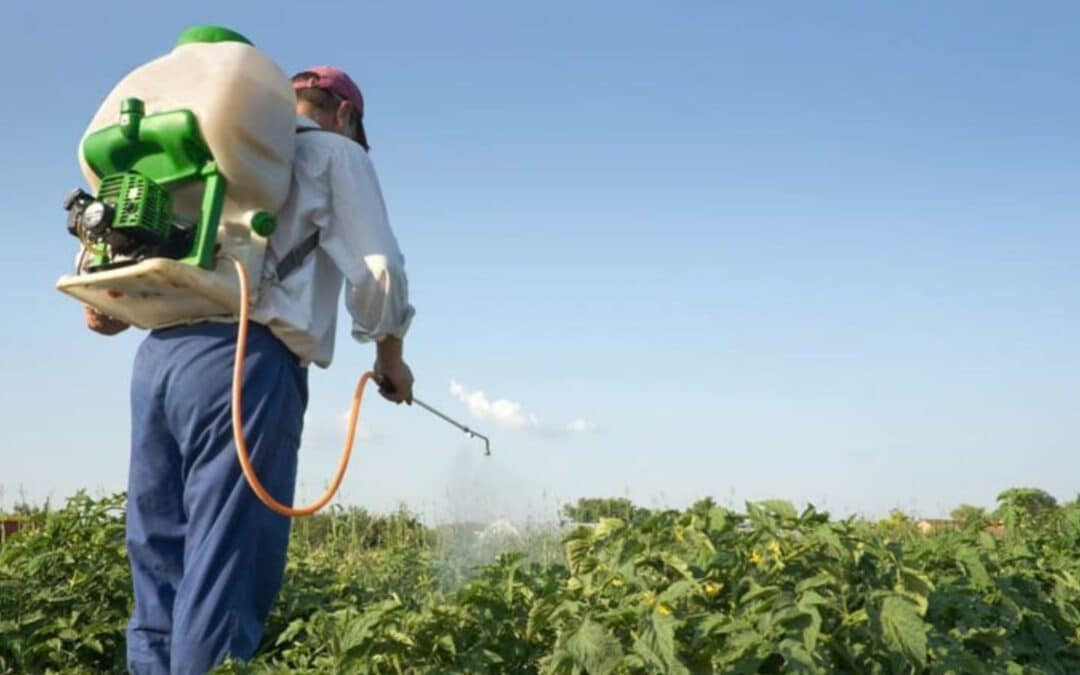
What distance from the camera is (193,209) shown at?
3.24 metres

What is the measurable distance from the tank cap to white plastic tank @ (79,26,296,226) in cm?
5

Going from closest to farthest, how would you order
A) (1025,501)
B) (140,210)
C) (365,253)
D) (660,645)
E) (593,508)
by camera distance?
1. (660,645)
2. (140,210)
3. (365,253)
4. (1025,501)
5. (593,508)

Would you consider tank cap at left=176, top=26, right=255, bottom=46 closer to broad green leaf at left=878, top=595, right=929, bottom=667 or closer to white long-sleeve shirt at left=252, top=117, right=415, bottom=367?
white long-sleeve shirt at left=252, top=117, right=415, bottom=367

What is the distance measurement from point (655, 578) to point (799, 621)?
1.11 feet

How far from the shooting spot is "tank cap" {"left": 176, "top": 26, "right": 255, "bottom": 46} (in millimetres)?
3396

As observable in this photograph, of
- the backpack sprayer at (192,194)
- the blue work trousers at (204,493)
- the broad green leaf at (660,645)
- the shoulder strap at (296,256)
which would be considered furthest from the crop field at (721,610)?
the shoulder strap at (296,256)

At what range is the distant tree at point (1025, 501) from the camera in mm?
5148

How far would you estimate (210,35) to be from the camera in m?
3.40

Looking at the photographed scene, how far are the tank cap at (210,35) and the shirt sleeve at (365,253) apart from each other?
1.44ft

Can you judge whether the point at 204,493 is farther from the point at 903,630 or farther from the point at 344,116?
the point at 903,630

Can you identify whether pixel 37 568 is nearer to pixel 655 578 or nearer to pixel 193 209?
pixel 193 209

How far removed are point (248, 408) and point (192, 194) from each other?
1.86 ft

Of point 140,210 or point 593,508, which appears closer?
point 140,210

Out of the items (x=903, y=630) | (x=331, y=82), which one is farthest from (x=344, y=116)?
(x=903, y=630)
